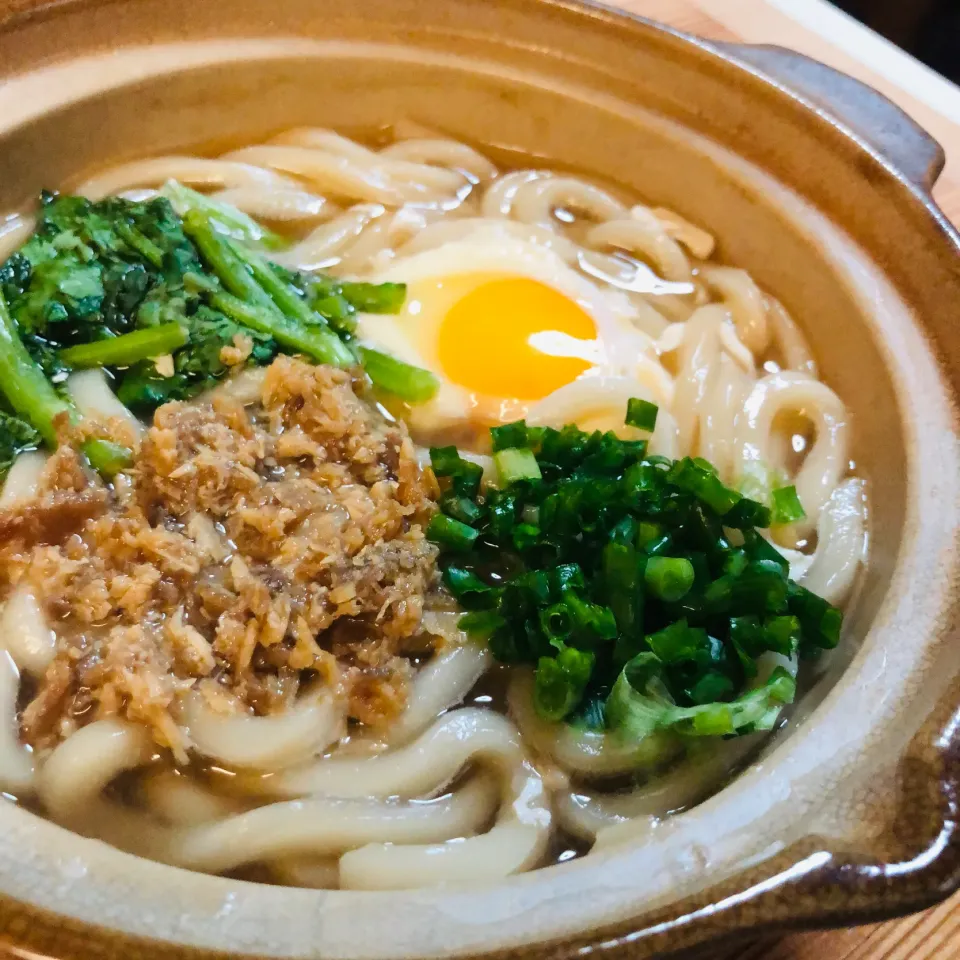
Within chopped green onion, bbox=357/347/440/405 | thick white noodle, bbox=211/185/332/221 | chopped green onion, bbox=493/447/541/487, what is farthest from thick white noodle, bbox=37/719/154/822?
thick white noodle, bbox=211/185/332/221

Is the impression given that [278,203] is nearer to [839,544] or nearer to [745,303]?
[745,303]

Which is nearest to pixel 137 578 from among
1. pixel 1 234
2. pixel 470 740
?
pixel 470 740

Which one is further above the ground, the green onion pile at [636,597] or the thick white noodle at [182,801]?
the green onion pile at [636,597]

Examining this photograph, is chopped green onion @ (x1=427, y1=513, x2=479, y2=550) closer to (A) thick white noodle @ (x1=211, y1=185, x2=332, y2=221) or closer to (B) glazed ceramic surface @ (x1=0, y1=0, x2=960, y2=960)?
(B) glazed ceramic surface @ (x1=0, y1=0, x2=960, y2=960)

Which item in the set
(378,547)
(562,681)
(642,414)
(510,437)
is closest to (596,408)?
(642,414)

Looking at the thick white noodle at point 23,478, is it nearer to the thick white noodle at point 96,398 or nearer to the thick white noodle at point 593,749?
the thick white noodle at point 96,398

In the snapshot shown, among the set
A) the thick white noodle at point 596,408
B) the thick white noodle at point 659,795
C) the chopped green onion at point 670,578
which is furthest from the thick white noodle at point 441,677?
the thick white noodle at point 596,408
